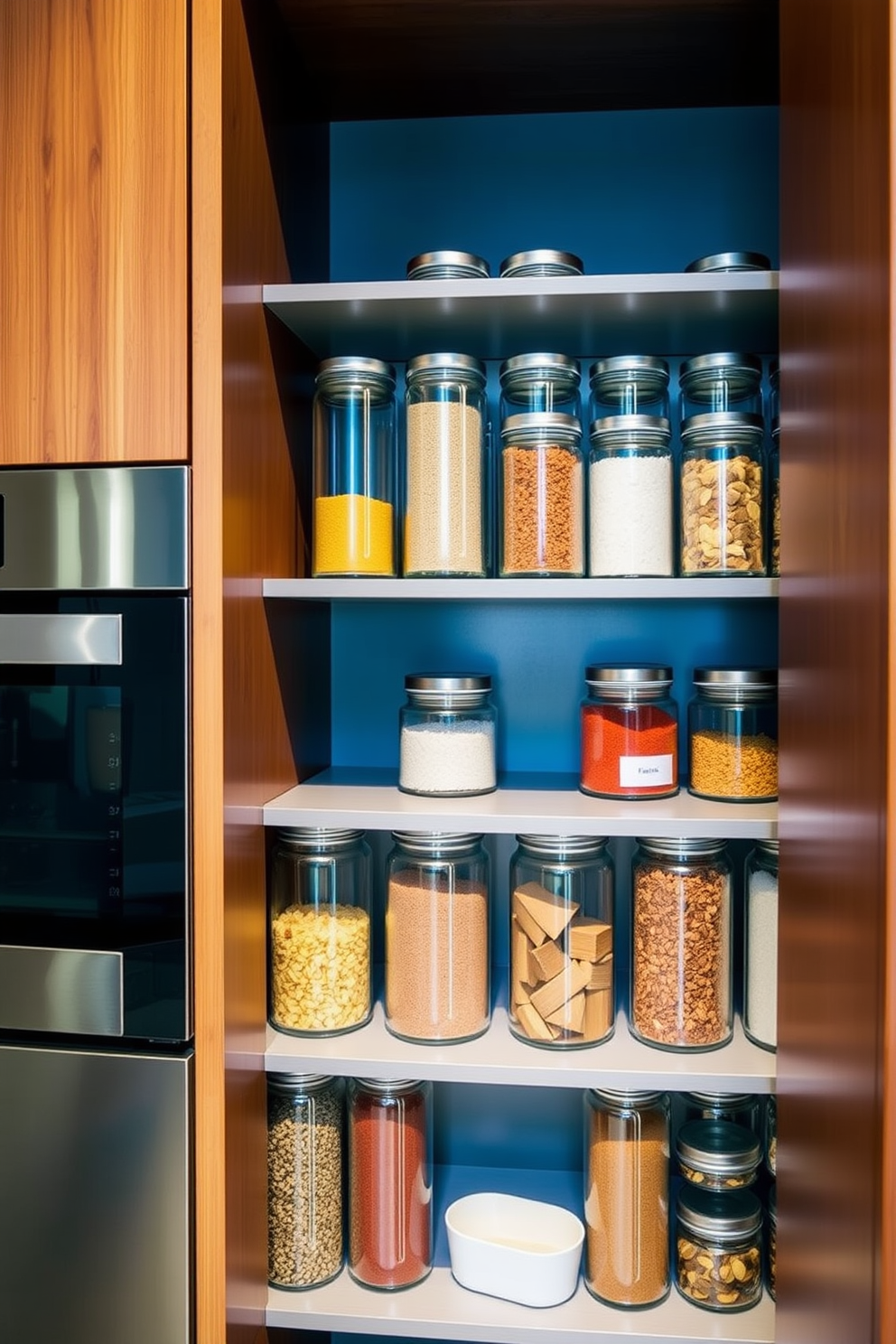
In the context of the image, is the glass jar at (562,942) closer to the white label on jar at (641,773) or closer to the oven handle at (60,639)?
the white label on jar at (641,773)

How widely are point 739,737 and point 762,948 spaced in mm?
243

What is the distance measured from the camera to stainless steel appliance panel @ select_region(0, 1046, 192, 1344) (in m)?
0.96

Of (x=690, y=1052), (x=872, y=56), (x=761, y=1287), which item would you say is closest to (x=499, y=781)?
(x=690, y=1052)

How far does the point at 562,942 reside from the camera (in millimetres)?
1093

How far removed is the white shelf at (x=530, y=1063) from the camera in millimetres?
1020

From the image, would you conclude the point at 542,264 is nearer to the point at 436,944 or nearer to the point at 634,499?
the point at 634,499

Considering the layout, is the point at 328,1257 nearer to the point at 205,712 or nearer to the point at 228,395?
the point at 205,712

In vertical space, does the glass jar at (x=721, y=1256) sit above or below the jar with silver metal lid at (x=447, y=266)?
below

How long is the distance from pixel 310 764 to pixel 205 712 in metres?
0.36

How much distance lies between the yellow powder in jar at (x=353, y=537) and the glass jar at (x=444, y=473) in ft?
0.11

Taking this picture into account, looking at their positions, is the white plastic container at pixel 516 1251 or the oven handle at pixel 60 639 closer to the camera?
the oven handle at pixel 60 639

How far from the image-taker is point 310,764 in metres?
1.29

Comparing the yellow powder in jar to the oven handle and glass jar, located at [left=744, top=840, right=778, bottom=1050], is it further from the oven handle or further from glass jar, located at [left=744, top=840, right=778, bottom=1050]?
glass jar, located at [left=744, top=840, right=778, bottom=1050]

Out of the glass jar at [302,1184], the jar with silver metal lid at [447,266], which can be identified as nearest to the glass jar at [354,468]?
the jar with silver metal lid at [447,266]
